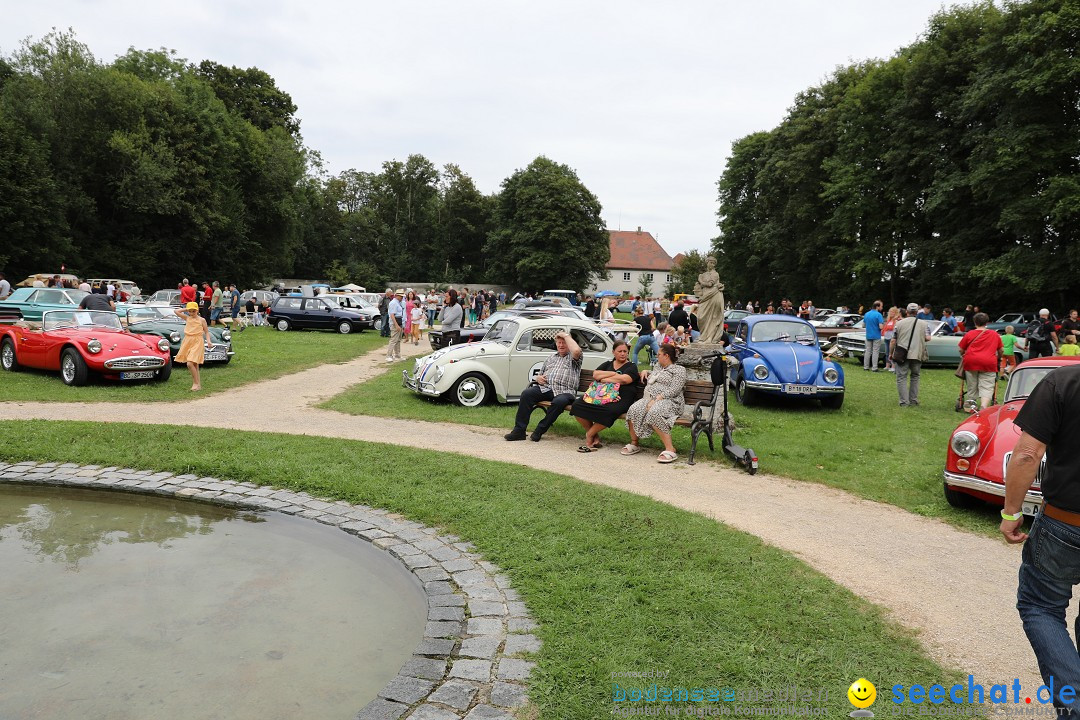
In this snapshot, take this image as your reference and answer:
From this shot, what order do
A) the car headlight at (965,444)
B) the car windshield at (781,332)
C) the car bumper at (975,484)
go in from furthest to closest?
the car windshield at (781,332)
the car headlight at (965,444)
the car bumper at (975,484)

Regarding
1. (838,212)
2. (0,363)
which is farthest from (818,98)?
(0,363)

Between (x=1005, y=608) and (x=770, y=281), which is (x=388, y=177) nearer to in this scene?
(x=770, y=281)

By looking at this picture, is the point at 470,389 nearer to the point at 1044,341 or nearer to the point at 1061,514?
the point at 1061,514

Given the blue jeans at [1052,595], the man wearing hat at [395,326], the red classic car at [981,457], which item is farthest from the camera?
the man wearing hat at [395,326]

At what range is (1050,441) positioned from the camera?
10.7ft

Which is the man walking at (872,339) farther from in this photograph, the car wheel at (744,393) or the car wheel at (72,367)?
the car wheel at (72,367)

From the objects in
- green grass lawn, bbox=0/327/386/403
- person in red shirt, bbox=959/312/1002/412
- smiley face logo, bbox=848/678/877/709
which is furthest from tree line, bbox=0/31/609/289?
smiley face logo, bbox=848/678/877/709

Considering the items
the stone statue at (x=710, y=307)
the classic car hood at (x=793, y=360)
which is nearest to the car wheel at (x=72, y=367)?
the stone statue at (x=710, y=307)

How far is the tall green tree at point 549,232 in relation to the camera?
7344 centimetres

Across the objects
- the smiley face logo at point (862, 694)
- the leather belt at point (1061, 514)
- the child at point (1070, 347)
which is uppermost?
the child at point (1070, 347)

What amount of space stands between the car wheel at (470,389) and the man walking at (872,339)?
1379 cm

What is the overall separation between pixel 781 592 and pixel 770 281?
2017 inches

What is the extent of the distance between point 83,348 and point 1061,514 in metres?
14.9

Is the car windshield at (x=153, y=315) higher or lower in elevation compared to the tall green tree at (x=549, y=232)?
lower
